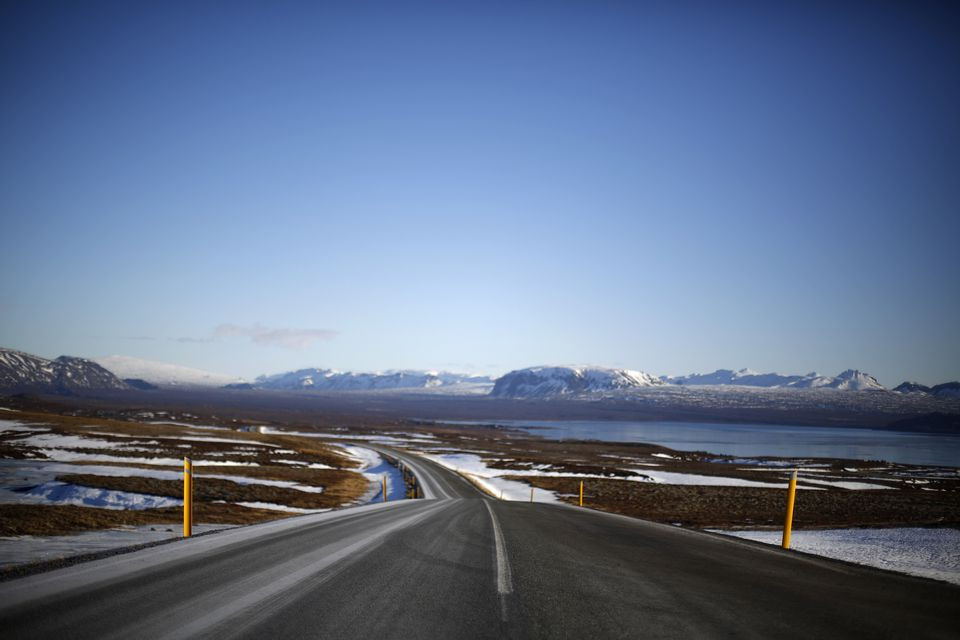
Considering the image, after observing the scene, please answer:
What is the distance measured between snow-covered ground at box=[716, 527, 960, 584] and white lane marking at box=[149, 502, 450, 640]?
8.85m

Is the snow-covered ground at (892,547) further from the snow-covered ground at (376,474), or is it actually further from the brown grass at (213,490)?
the snow-covered ground at (376,474)

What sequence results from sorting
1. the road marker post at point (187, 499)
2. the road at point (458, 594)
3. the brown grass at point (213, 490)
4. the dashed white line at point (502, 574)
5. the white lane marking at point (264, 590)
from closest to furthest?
the white lane marking at point (264, 590) < the road at point (458, 594) < the dashed white line at point (502, 574) < the road marker post at point (187, 499) < the brown grass at point (213, 490)

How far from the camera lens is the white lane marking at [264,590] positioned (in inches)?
172

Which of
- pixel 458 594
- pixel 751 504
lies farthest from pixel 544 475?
pixel 458 594

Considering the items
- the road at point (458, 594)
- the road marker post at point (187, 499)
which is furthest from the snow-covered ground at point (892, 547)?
the road marker post at point (187, 499)

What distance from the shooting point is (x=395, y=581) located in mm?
6230

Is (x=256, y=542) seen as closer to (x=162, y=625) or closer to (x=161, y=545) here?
(x=161, y=545)

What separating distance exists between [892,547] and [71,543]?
18.1 meters

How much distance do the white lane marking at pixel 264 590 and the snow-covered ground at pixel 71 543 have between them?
413 centimetres

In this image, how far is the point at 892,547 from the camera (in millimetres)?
12633

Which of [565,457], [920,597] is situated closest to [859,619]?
[920,597]

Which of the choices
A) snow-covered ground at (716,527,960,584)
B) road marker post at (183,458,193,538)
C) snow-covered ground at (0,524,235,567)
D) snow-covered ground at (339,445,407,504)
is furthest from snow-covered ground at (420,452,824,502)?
road marker post at (183,458,193,538)

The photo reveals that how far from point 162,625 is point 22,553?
21.1 ft

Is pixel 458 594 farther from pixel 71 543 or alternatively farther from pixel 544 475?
pixel 544 475
